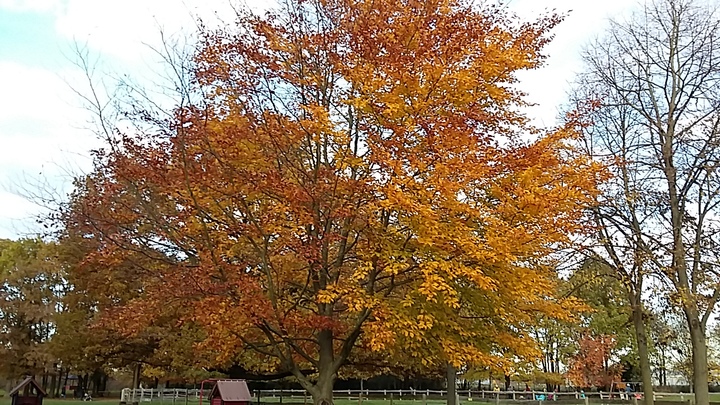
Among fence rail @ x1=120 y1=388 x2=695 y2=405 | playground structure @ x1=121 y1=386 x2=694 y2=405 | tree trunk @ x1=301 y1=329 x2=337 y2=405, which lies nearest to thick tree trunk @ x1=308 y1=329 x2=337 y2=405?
tree trunk @ x1=301 y1=329 x2=337 y2=405

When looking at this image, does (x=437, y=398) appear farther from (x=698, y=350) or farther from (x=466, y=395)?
(x=698, y=350)

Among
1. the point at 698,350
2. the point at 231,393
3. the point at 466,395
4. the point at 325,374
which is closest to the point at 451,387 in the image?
the point at 698,350

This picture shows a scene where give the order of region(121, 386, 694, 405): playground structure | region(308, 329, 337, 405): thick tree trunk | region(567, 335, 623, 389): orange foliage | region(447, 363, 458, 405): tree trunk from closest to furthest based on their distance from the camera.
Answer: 1. region(308, 329, 337, 405): thick tree trunk
2. region(567, 335, 623, 389): orange foliage
3. region(447, 363, 458, 405): tree trunk
4. region(121, 386, 694, 405): playground structure

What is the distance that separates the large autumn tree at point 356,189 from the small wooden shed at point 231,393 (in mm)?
4120

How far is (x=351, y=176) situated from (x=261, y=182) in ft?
5.43

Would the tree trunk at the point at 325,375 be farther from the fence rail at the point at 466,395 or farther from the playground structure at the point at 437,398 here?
the playground structure at the point at 437,398

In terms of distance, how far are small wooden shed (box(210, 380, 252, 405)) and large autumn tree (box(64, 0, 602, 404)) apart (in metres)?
4.12

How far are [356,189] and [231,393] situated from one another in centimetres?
769

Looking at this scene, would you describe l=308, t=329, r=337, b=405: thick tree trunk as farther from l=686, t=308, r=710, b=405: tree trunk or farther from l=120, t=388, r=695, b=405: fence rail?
l=120, t=388, r=695, b=405: fence rail

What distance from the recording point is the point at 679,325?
57.0 ft

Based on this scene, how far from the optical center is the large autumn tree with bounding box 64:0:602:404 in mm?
9461

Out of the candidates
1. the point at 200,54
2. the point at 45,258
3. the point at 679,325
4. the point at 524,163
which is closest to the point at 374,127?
the point at 524,163

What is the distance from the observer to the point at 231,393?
14922mm

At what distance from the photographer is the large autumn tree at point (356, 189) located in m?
9.46
